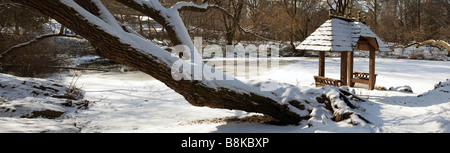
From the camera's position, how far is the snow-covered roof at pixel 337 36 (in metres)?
7.45

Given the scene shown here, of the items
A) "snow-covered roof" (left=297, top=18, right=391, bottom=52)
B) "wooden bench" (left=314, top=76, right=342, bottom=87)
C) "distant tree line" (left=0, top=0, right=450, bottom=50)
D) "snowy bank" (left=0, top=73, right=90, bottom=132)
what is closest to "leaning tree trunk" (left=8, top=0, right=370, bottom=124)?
"snowy bank" (left=0, top=73, right=90, bottom=132)

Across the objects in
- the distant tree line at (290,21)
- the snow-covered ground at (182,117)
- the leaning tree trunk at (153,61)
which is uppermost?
the distant tree line at (290,21)

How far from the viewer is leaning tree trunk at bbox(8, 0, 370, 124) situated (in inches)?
155

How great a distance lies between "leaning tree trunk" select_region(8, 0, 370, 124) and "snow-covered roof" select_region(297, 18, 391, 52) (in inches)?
A: 131

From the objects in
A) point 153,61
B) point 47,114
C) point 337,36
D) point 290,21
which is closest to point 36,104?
point 47,114

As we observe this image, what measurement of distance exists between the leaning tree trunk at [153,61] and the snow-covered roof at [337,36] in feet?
10.9

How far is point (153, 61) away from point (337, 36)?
18.0ft

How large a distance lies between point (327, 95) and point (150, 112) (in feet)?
12.8

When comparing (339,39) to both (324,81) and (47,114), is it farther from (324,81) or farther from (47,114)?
(47,114)

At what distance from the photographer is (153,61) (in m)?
4.16

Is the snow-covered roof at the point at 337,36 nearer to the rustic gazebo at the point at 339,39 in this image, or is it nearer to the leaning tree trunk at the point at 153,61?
the rustic gazebo at the point at 339,39

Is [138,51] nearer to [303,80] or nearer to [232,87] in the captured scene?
[232,87]

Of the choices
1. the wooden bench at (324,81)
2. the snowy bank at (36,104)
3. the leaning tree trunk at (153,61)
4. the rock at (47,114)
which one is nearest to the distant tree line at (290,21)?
the wooden bench at (324,81)
